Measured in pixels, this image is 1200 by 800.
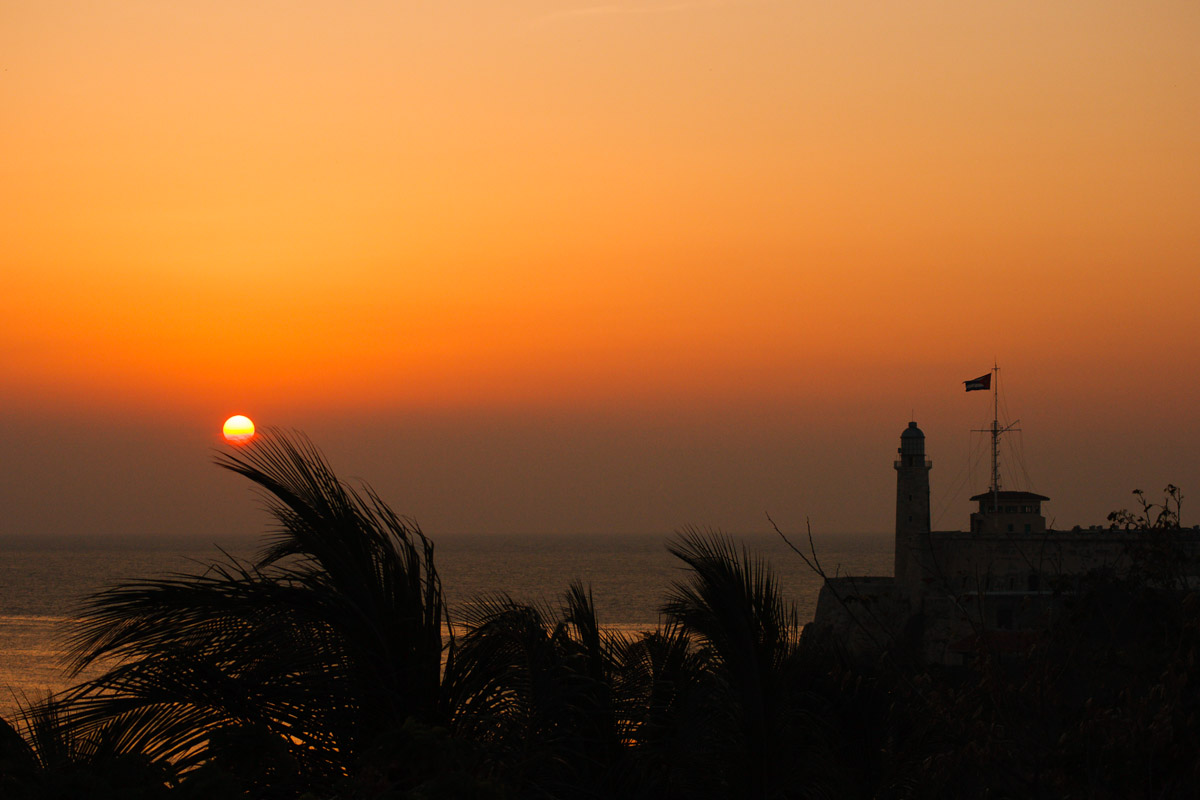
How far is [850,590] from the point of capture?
185ft

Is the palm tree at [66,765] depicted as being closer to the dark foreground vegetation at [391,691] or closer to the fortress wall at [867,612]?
the dark foreground vegetation at [391,691]

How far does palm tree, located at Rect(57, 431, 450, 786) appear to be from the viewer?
512 centimetres

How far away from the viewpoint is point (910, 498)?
176ft

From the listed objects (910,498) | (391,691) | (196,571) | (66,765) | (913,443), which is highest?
(913,443)

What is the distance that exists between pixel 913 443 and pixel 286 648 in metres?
51.2

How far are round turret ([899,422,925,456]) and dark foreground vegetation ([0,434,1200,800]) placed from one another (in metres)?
45.8

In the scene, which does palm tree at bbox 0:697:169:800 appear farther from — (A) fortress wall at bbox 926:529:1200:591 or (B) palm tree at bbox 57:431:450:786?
(A) fortress wall at bbox 926:529:1200:591

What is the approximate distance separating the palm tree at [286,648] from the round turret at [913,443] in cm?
5065

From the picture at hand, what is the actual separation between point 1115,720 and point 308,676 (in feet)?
24.7

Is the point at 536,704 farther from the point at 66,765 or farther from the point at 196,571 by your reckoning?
the point at 196,571

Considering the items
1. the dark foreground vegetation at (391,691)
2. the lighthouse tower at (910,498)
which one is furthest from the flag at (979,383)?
the dark foreground vegetation at (391,691)

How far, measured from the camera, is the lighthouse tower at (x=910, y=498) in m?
52.9

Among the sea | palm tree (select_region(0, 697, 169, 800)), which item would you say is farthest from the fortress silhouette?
palm tree (select_region(0, 697, 169, 800))

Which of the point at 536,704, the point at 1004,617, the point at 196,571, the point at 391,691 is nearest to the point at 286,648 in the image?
the point at 391,691
